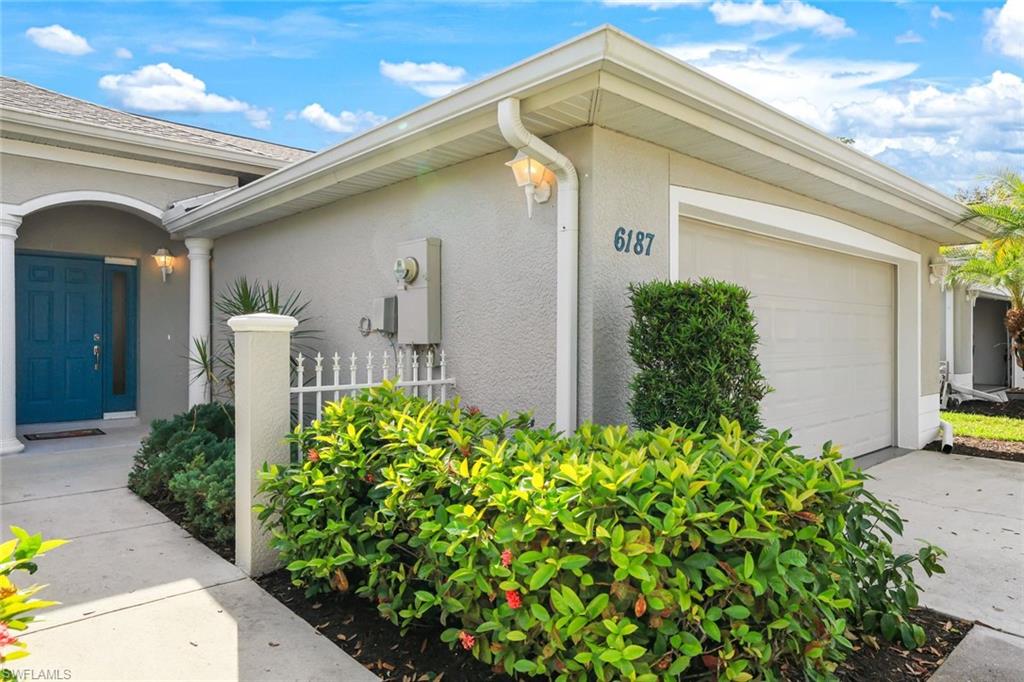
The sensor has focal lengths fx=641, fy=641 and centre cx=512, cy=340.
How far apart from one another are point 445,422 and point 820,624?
1914 millimetres

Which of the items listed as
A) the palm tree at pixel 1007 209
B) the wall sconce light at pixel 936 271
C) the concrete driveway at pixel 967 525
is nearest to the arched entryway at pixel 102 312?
the concrete driveway at pixel 967 525

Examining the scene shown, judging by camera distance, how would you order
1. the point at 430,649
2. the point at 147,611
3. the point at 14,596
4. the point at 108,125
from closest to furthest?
the point at 14,596
the point at 430,649
the point at 147,611
the point at 108,125

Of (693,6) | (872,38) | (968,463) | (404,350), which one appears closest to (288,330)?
(404,350)

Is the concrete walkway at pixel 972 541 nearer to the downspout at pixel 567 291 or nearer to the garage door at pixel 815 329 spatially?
the garage door at pixel 815 329

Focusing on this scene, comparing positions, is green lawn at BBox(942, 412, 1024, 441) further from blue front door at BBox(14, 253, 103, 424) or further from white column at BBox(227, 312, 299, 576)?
blue front door at BBox(14, 253, 103, 424)

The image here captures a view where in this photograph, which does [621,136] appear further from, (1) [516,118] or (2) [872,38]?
(2) [872,38]

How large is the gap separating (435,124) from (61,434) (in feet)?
23.5

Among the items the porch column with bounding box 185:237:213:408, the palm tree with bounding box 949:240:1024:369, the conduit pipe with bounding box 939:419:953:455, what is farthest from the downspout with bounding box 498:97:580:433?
the palm tree with bounding box 949:240:1024:369

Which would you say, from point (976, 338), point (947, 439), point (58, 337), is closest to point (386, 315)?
point (58, 337)

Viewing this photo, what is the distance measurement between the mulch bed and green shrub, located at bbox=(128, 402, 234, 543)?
1.22m

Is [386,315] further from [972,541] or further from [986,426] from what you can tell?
[986,426]

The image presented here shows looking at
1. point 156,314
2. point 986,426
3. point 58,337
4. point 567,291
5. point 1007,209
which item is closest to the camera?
point 567,291

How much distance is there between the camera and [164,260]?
9172mm

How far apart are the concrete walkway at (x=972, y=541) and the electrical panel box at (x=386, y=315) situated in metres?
4.08
